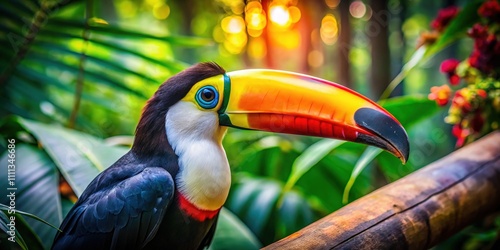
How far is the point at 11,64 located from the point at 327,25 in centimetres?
116

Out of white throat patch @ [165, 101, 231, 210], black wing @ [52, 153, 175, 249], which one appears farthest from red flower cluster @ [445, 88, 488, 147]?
black wing @ [52, 153, 175, 249]

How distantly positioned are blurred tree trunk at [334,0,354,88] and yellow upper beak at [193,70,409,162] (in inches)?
47.1

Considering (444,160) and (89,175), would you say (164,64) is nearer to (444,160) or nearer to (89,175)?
(89,175)

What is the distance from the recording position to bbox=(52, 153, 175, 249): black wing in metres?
0.87

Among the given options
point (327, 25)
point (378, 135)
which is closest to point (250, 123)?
point (378, 135)

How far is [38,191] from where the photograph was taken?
111 cm

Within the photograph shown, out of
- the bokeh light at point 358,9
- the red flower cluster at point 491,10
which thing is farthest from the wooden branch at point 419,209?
the bokeh light at point 358,9

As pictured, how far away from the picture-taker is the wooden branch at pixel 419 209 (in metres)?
0.96

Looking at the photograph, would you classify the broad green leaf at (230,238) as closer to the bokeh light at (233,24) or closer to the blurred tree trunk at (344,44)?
the bokeh light at (233,24)

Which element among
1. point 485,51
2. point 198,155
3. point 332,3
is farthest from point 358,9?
point 198,155

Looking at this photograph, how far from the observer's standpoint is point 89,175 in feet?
3.69

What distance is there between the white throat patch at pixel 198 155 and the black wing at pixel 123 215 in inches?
1.4

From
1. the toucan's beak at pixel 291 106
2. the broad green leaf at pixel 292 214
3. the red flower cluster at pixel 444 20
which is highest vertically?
the red flower cluster at pixel 444 20

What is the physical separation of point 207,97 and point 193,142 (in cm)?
8
